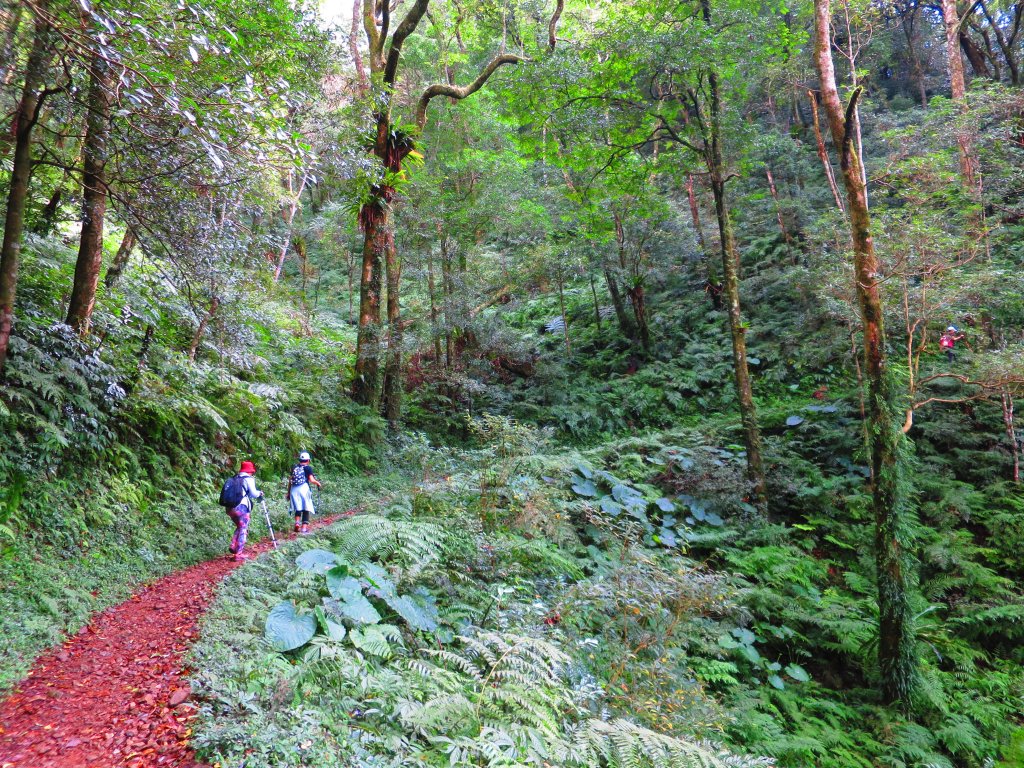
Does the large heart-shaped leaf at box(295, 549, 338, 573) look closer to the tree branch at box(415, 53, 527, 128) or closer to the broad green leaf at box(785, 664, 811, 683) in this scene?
the broad green leaf at box(785, 664, 811, 683)

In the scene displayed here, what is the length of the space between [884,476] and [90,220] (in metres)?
9.84

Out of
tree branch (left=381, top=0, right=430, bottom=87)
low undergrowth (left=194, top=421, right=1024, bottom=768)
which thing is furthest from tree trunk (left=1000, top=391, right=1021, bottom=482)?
tree branch (left=381, top=0, right=430, bottom=87)

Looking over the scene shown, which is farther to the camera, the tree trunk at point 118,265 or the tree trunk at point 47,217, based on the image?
the tree trunk at point 118,265

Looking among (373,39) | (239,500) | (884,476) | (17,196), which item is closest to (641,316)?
(373,39)

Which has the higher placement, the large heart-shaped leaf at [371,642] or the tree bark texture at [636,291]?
the tree bark texture at [636,291]

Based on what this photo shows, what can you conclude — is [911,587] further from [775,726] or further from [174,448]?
[174,448]

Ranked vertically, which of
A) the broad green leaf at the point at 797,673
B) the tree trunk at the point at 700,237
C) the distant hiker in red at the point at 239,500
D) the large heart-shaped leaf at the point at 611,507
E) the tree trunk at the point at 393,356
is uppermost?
the tree trunk at the point at 700,237

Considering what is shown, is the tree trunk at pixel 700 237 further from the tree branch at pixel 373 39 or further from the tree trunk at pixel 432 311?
the tree branch at pixel 373 39

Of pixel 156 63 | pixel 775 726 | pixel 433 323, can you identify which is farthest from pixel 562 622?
pixel 433 323

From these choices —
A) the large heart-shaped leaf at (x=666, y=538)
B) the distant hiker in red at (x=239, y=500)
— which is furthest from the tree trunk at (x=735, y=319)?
the distant hiker in red at (x=239, y=500)

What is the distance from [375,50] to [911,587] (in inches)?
576

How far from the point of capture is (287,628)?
3773 mm

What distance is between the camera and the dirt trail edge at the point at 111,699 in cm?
279

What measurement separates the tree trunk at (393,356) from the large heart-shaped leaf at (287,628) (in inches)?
367
